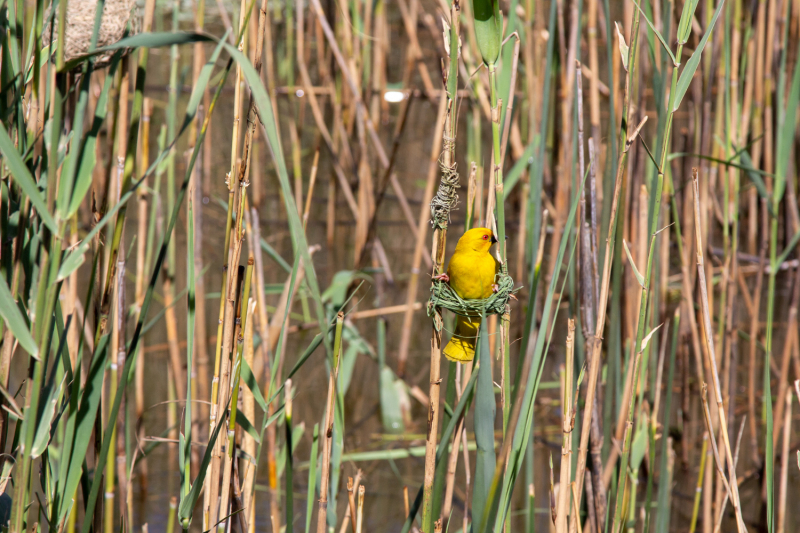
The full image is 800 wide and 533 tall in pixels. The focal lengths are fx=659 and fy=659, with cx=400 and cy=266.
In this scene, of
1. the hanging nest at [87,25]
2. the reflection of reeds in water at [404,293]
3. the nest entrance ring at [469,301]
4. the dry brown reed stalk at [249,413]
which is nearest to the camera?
the reflection of reeds in water at [404,293]

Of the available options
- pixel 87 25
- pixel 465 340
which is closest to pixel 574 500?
pixel 465 340

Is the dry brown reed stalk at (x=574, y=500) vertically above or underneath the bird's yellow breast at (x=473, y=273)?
underneath

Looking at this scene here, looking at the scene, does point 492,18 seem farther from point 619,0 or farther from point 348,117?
point 619,0

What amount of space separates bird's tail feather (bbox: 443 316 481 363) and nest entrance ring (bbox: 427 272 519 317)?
0.7 inches

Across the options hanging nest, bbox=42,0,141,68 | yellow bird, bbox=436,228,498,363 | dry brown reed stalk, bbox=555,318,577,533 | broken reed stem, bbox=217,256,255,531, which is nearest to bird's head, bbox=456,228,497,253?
yellow bird, bbox=436,228,498,363

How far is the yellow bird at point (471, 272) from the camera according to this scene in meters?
0.85

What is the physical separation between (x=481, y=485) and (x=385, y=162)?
6.21ft

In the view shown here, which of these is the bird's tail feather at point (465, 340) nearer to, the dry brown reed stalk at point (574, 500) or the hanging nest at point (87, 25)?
the dry brown reed stalk at point (574, 500)

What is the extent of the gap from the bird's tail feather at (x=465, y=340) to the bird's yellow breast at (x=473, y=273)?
1.7 inches

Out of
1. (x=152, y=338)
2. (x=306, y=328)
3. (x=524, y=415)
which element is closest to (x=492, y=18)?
(x=524, y=415)

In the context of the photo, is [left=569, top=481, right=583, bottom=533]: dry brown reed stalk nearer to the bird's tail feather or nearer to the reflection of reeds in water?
the reflection of reeds in water

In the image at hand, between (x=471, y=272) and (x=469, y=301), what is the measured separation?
1.5 inches

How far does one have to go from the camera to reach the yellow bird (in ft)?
2.80

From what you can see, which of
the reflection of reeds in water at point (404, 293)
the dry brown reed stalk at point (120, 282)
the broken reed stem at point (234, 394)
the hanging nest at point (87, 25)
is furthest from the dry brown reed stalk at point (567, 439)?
the hanging nest at point (87, 25)
